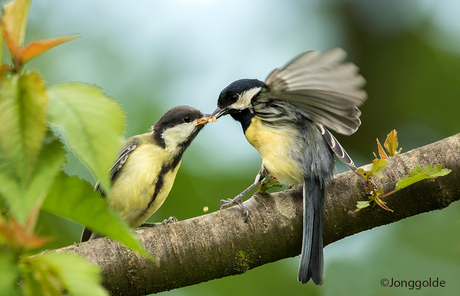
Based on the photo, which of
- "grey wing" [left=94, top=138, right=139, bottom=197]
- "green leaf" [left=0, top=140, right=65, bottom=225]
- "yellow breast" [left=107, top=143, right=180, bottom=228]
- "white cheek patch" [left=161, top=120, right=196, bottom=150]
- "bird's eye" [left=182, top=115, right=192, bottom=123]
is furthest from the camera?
"bird's eye" [left=182, top=115, right=192, bottom=123]

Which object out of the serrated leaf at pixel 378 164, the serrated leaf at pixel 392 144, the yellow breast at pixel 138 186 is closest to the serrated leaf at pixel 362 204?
the serrated leaf at pixel 378 164

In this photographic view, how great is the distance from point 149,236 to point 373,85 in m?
4.71

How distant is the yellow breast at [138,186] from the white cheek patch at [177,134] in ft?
0.59

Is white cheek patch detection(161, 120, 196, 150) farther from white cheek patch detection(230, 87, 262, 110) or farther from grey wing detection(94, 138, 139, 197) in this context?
white cheek patch detection(230, 87, 262, 110)

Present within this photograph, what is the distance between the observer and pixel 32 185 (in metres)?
0.58

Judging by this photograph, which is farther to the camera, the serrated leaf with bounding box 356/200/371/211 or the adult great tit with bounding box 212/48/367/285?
the serrated leaf with bounding box 356/200/371/211

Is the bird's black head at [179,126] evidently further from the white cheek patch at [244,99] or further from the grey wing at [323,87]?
the grey wing at [323,87]

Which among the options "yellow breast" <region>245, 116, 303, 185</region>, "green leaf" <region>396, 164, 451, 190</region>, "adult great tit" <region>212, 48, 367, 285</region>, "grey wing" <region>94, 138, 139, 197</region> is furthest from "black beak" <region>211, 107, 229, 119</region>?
"green leaf" <region>396, 164, 451, 190</region>

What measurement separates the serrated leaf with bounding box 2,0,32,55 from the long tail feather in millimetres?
2039

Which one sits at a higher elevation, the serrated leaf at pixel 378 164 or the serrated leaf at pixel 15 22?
the serrated leaf at pixel 15 22

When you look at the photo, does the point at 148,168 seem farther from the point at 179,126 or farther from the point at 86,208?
Result: the point at 86,208

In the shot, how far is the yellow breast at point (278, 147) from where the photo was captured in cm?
284

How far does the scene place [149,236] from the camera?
2.23 meters

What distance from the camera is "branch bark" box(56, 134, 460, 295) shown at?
2.08 m
